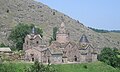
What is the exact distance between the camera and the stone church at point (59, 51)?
3349 inches

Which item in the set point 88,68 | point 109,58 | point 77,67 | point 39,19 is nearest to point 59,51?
point 77,67

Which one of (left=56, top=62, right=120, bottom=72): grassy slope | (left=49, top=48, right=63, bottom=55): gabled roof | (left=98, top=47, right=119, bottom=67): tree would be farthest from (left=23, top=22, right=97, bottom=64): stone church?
(left=98, top=47, right=119, bottom=67): tree

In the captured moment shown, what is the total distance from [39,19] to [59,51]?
78.9m

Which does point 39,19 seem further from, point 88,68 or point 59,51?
point 88,68

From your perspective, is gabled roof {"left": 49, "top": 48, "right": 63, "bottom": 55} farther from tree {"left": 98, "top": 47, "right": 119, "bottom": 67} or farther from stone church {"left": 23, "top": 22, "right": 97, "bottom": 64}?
tree {"left": 98, "top": 47, "right": 119, "bottom": 67}

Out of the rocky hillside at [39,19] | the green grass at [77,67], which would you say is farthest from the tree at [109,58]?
the rocky hillside at [39,19]

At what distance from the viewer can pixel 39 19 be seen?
165375mm

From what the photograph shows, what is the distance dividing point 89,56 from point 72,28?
7174cm

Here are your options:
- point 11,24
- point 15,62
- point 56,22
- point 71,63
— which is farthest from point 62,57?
point 56,22

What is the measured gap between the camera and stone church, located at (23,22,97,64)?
279 feet

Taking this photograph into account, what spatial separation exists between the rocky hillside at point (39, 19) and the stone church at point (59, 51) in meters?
50.8

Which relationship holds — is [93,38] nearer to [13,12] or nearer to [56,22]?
[56,22]

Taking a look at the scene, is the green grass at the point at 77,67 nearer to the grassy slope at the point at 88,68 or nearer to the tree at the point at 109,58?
the grassy slope at the point at 88,68

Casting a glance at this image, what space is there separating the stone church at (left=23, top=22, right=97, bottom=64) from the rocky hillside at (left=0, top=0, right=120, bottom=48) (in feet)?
167
